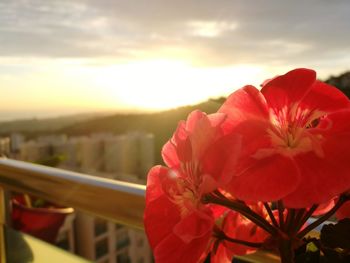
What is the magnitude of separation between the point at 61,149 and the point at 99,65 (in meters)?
0.85

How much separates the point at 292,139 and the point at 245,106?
0.10 feet

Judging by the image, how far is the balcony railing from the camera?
2.12ft

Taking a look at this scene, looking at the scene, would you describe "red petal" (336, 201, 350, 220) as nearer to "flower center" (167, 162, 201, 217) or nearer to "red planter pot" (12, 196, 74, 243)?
"flower center" (167, 162, 201, 217)

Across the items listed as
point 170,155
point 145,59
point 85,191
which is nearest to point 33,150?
point 145,59

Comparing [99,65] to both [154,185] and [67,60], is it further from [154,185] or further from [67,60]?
[154,185]

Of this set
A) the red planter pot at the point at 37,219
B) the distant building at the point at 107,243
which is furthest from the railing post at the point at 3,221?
the distant building at the point at 107,243

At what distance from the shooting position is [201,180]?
260 millimetres

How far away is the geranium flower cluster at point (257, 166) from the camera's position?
24cm

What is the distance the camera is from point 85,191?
77 cm

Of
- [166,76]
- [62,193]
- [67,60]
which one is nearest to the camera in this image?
[62,193]

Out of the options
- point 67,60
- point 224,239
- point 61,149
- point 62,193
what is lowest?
point 61,149

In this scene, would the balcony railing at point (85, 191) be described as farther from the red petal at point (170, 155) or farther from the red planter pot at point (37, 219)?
the red planter pot at point (37, 219)

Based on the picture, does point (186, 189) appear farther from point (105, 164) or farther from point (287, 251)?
point (105, 164)

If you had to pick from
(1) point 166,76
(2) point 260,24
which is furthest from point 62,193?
(2) point 260,24
